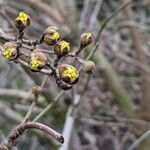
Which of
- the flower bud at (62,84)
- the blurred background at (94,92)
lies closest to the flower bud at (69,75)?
the flower bud at (62,84)

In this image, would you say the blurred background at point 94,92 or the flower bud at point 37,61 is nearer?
the flower bud at point 37,61

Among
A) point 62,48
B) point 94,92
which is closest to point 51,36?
point 62,48

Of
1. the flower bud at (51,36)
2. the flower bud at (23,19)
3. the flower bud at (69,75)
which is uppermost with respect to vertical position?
the flower bud at (23,19)

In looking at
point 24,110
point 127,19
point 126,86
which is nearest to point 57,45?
point 24,110

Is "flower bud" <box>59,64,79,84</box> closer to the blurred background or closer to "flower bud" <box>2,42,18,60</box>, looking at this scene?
"flower bud" <box>2,42,18,60</box>

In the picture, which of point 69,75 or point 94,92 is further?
point 94,92

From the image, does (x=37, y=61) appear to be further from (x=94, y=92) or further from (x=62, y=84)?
(x=94, y=92)

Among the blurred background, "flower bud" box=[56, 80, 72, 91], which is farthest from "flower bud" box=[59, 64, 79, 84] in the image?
the blurred background

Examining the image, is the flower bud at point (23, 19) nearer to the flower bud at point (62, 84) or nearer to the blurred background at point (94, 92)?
the flower bud at point (62, 84)

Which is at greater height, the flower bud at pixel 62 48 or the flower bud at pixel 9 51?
the flower bud at pixel 62 48
